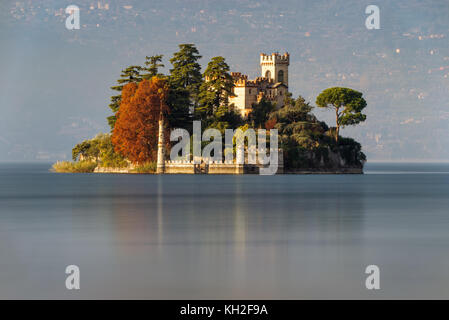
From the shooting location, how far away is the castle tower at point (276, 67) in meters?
99.1

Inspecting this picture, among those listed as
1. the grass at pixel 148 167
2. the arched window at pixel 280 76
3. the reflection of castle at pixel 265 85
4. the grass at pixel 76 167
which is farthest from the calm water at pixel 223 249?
the arched window at pixel 280 76

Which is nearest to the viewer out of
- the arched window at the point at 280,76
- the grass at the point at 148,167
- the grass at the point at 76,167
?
the grass at the point at 148,167

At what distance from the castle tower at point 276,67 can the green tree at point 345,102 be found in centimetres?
961

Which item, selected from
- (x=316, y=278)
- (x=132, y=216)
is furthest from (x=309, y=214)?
(x=316, y=278)

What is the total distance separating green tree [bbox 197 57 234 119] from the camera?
88.8 m

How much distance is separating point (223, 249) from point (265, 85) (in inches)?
2924

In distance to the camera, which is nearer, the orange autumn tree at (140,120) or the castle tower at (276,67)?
the orange autumn tree at (140,120)

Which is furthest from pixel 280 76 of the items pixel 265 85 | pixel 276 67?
pixel 265 85

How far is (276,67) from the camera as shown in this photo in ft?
326

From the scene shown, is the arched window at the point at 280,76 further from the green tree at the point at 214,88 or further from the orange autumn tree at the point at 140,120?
the orange autumn tree at the point at 140,120

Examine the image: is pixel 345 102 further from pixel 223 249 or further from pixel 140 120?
pixel 223 249

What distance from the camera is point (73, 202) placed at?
44.4 m

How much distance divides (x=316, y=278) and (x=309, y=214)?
18.4m
